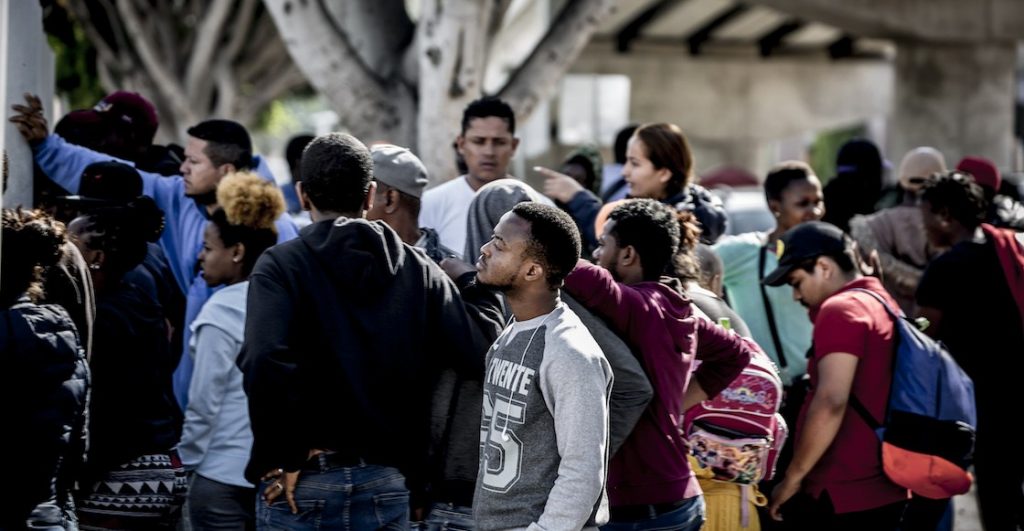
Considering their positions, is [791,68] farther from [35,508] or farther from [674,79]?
[35,508]

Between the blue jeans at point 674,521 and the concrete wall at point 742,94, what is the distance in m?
26.7

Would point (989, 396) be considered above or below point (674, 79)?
below

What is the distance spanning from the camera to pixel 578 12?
9844 mm

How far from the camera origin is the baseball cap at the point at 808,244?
18.2ft

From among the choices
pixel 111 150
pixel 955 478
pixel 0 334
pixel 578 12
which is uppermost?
pixel 578 12

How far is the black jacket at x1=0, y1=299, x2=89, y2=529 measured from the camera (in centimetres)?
395

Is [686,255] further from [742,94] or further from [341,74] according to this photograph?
[742,94]

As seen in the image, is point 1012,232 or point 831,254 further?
point 1012,232

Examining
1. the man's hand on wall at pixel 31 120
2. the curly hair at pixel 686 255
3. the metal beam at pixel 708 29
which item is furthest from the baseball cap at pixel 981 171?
the metal beam at pixel 708 29

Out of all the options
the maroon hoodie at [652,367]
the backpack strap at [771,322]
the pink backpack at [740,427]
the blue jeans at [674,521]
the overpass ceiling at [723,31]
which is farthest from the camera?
the overpass ceiling at [723,31]

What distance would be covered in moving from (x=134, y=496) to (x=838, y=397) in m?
2.61

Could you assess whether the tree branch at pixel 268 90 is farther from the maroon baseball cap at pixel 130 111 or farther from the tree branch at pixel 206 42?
the maroon baseball cap at pixel 130 111

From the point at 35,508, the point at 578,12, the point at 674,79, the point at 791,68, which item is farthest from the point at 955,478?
the point at 791,68

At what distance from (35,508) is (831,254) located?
10.3 ft
